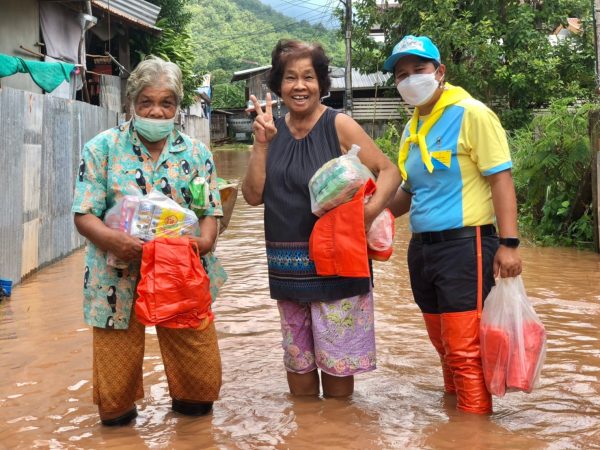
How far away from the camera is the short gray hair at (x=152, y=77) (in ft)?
10.9

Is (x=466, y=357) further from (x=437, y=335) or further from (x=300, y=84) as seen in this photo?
(x=300, y=84)

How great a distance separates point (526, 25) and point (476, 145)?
1668cm

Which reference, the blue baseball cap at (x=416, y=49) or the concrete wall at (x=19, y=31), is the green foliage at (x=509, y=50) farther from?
the blue baseball cap at (x=416, y=49)

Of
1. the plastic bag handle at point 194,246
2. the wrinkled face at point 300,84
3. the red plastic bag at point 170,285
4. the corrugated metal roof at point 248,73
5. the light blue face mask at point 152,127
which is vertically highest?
the corrugated metal roof at point 248,73

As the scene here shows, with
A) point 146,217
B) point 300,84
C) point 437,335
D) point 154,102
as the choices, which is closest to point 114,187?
point 146,217

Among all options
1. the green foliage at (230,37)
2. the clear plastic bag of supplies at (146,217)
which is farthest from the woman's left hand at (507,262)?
the green foliage at (230,37)

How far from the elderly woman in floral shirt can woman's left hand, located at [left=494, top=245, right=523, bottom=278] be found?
134 centimetres

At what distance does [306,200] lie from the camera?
3.54 metres

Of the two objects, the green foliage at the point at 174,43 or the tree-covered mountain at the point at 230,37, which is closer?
the green foliage at the point at 174,43

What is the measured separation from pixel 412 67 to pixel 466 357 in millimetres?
1370

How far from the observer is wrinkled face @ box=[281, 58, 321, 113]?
3.52 m

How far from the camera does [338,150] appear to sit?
3564mm

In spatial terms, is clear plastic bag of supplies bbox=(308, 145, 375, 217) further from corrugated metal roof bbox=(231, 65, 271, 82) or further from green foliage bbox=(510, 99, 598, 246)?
corrugated metal roof bbox=(231, 65, 271, 82)

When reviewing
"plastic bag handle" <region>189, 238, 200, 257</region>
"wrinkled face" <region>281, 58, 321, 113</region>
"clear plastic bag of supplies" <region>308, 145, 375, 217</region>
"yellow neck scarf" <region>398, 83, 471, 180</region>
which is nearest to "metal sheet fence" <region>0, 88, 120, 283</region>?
"plastic bag handle" <region>189, 238, 200, 257</region>
